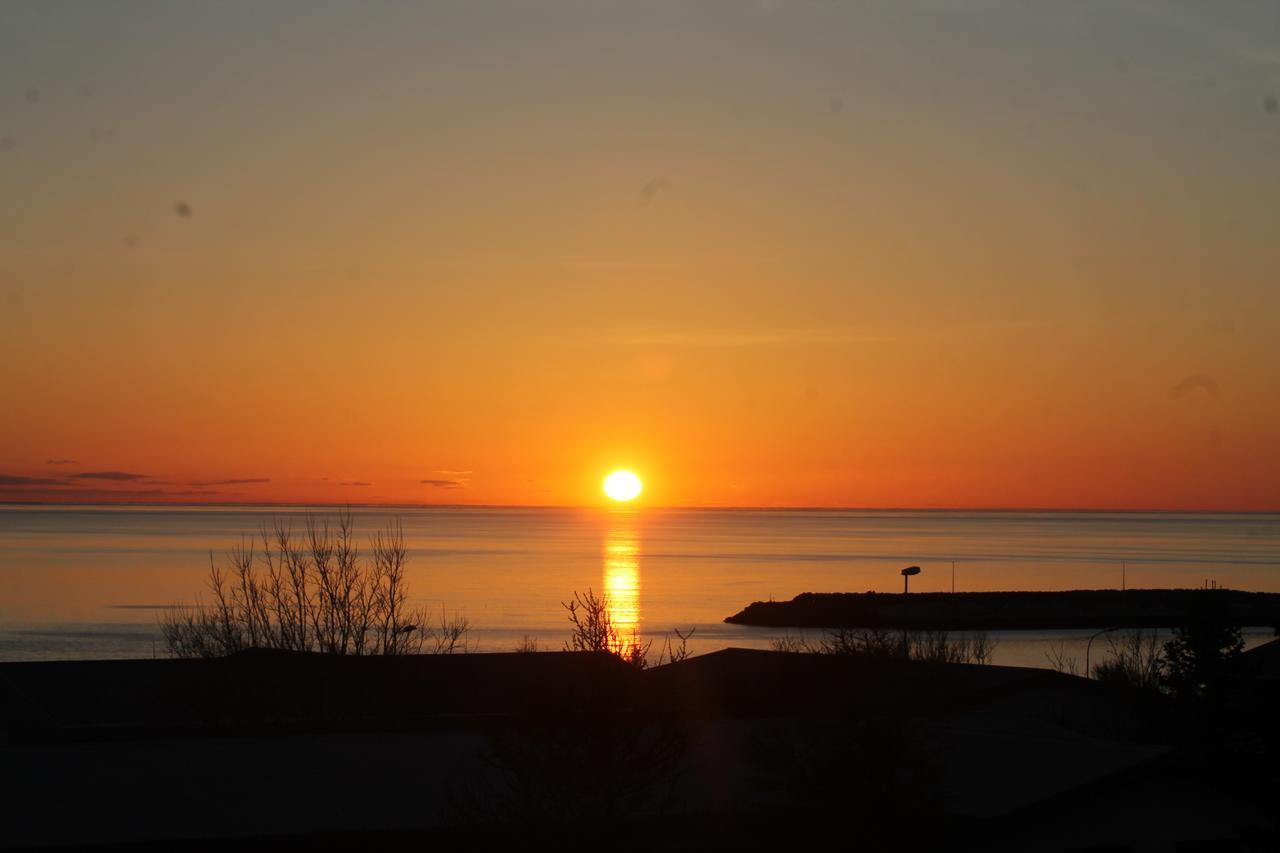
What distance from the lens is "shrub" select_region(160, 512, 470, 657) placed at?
4419cm

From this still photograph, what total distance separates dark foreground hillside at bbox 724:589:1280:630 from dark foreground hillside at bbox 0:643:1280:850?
247ft

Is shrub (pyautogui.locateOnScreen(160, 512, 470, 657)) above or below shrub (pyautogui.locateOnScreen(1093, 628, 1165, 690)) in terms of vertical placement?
above

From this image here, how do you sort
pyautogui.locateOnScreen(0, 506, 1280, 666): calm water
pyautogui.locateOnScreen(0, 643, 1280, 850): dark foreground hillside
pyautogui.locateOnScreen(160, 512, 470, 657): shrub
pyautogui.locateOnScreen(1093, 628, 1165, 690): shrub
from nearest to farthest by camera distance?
pyautogui.locateOnScreen(0, 643, 1280, 850): dark foreground hillside → pyautogui.locateOnScreen(160, 512, 470, 657): shrub → pyautogui.locateOnScreen(1093, 628, 1165, 690): shrub → pyautogui.locateOnScreen(0, 506, 1280, 666): calm water

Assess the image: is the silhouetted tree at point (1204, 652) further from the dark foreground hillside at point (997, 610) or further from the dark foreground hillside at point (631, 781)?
the dark foreground hillside at point (997, 610)

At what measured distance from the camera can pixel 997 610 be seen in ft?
356

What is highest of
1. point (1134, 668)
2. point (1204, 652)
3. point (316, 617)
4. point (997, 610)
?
point (997, 610)

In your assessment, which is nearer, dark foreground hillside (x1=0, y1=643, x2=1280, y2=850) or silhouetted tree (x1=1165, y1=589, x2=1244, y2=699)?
dark foreground hillside (x1=0, y1=643, x2=1280, y2=850)

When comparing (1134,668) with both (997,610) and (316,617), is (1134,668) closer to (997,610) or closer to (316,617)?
(316,617)

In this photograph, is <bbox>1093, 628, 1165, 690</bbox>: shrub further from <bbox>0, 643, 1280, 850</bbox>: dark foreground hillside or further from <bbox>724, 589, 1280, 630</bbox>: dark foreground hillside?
<bbox>0, 643, 1280, 850</bbox>: dark foreground hillside

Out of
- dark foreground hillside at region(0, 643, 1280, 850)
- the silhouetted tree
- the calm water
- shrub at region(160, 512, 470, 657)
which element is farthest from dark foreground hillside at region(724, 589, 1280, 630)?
dark foreground hillside at region(0, 643, 1280, 850)

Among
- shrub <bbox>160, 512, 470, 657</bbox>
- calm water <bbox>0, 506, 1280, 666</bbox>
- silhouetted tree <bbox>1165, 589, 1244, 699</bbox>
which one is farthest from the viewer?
calm water <bbox>0, 506, 1280, 666</bbox>

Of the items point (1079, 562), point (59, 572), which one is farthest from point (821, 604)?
point (1079, 562)

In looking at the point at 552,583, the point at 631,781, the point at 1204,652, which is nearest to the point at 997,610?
the point at 552,583

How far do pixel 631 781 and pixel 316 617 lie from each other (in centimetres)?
3397
